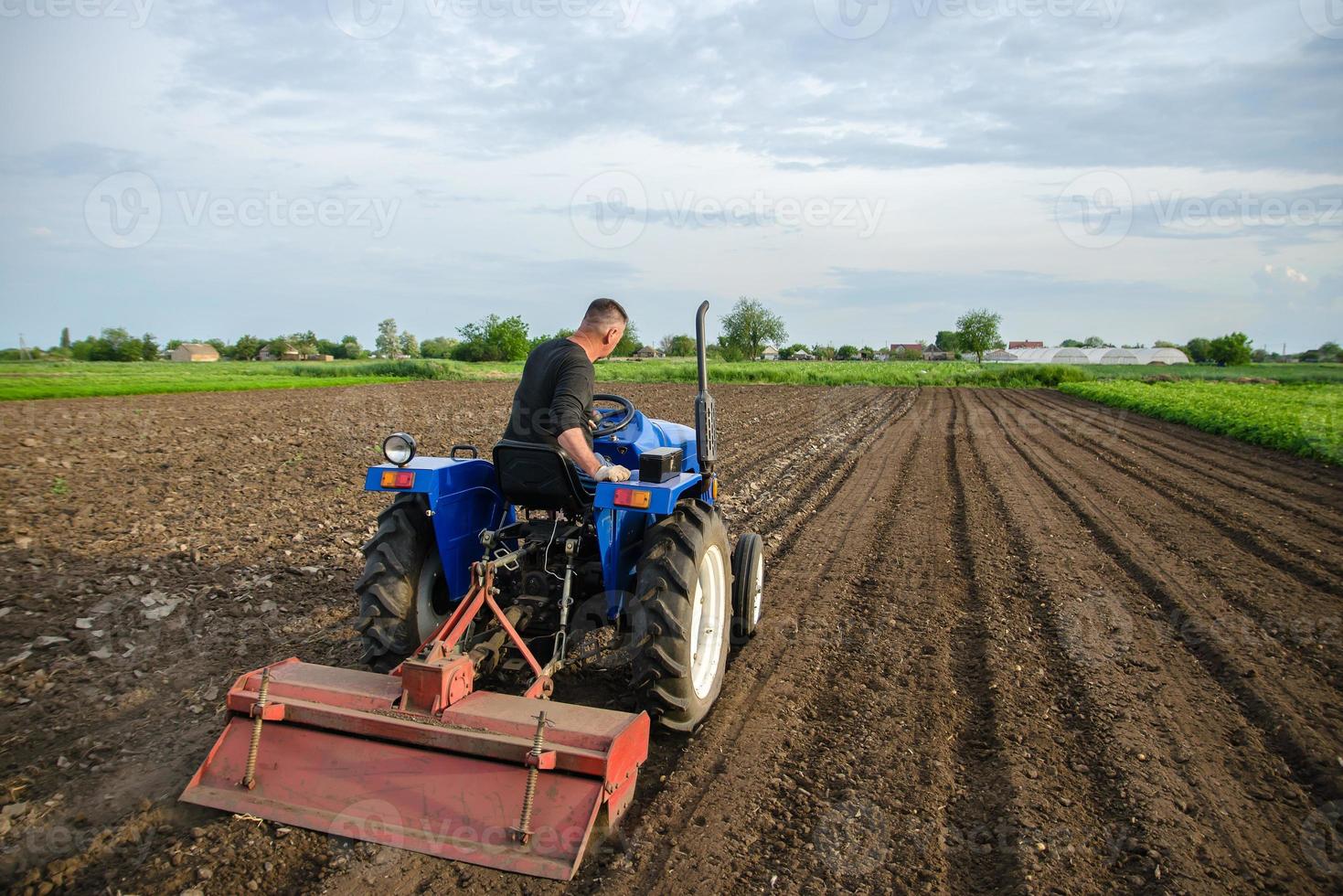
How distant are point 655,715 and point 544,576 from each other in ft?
2.52

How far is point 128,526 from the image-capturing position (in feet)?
22.1

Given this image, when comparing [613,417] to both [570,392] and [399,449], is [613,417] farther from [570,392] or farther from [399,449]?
[399,449]

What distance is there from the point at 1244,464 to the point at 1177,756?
11.3m

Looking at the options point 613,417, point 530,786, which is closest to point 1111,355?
point 613,417

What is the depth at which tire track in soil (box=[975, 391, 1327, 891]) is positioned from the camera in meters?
2.75

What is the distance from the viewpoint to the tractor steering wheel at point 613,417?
3898 mm

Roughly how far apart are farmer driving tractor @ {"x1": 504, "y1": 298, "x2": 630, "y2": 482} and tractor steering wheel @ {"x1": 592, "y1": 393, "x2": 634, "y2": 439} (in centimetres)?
22

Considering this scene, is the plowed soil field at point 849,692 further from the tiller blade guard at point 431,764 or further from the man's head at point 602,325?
the man's head at point 602,325

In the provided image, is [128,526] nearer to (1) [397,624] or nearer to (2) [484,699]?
(1) [397,624]

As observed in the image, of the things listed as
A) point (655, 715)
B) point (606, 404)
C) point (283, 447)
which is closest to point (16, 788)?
point (655, 715)

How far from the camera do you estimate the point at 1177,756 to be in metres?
3.44

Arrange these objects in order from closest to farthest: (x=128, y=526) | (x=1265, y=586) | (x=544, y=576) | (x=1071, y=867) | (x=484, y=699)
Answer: (x=1071, y=867) < (x=484, y=699) < (x=544, y=576) < (x=1265, y=586) < (x=128, y=526)

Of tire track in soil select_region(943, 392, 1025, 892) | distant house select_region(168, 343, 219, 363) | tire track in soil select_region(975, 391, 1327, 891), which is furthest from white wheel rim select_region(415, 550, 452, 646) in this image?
distant house select_region(168, 343, 219, 363)

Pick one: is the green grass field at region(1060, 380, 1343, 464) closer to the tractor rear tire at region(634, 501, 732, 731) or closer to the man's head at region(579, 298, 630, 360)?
the tractor rear tire at region(634, 501, 732, 731)
